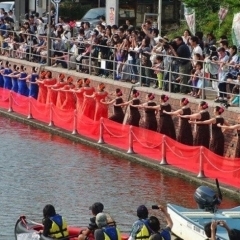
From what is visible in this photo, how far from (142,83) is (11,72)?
30.8ft

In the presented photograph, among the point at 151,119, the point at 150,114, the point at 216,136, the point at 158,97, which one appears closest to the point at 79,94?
the point at 158,97

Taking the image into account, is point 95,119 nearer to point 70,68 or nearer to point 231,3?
point 70,68

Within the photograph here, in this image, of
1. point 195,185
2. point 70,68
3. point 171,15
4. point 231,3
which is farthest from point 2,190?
point 171,15

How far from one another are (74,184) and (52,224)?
8.55m

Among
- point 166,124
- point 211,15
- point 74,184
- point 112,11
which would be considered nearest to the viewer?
point 74,184

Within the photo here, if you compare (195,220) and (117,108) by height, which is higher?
(117,108)

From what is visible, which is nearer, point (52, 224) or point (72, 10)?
point (52, 224)

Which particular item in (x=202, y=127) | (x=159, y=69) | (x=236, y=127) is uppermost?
(x=159, y=69)

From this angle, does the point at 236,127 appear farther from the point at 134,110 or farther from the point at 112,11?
the point at 112,11

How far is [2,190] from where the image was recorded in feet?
101

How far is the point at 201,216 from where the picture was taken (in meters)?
25.0

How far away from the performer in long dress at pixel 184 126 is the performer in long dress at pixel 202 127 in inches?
15.5

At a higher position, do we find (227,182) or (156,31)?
(156,31)

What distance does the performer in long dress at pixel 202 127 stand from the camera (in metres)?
33.6
